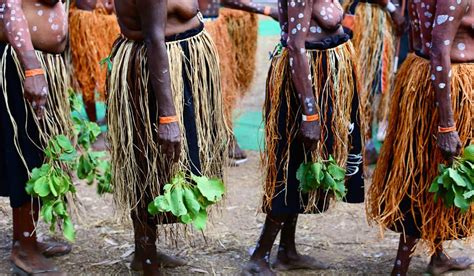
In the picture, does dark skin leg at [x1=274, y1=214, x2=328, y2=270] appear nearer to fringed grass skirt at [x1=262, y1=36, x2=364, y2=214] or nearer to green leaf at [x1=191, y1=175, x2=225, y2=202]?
fringed grass skirt at [x1=262, y1=36, x2=364, y2=214]

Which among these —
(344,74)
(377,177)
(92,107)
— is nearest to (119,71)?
(344,74)

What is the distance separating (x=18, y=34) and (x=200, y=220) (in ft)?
3.37

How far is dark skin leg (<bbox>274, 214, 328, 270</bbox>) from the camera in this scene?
351 centimetres

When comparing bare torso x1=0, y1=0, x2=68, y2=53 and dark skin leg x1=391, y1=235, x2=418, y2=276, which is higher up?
bare torso x1=0, y1=0, x2=68, y2=53

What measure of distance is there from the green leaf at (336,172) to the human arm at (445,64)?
452 millimetres

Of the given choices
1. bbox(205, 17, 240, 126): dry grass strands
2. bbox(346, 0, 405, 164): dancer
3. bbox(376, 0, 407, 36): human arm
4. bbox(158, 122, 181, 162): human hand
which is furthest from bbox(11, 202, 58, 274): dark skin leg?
bbox(376, 0, 407, 36): human arm

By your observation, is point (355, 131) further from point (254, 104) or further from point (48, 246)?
point (254, 104)

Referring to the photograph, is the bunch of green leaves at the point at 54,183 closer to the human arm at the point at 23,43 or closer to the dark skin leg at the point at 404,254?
the human arm at the point at 23,43

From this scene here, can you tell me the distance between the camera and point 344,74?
10.4 feet

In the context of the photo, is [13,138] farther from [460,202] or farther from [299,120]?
[460,202]

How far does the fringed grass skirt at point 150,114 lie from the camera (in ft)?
9.67

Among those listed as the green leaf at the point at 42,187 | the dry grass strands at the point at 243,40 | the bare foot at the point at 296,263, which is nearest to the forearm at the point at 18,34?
the green leaf at the point at 42,187

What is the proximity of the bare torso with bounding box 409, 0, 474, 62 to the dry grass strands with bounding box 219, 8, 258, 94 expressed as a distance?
2162 mm

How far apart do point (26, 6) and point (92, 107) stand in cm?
226
